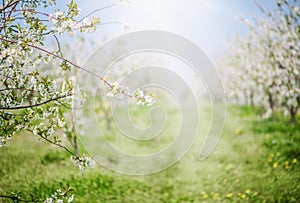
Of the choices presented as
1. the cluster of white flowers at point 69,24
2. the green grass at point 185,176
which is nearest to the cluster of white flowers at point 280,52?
the green grass at point 185,176

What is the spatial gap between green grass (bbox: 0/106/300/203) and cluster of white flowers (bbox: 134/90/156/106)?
3.26 m

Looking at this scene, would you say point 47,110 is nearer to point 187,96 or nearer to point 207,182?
point 207,182

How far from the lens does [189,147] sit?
464 inches

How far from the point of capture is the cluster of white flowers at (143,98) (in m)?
3.21

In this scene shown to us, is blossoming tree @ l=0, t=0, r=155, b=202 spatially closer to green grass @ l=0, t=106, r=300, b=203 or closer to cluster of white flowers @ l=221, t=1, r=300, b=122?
green grass @ l=0, t=106, r=300, b=203

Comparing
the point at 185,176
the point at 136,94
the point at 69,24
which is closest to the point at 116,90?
the point at 136,94

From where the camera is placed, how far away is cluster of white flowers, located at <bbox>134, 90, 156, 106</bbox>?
10.5 ft

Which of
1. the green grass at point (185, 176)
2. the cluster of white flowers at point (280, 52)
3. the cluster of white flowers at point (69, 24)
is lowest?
the green grass at point (185, 176)

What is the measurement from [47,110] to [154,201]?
417 centimetres

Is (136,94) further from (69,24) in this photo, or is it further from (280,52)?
(280,52)

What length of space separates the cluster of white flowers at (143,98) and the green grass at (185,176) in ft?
10.7

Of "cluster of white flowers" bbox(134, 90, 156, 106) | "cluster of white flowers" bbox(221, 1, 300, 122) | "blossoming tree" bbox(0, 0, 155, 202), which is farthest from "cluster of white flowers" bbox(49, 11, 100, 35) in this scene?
"cluster of white flowers" bbox(221, 1, 300, 122)

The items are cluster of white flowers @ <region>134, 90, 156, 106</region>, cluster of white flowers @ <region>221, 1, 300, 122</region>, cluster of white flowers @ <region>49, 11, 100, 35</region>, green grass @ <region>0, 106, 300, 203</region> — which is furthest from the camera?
cluster of white flowers @ <region>221, 1, 300, 122</region>

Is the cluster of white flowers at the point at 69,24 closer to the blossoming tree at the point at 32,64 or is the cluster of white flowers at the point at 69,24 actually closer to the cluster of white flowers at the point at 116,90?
the blossoming tree at the point at 32,64
